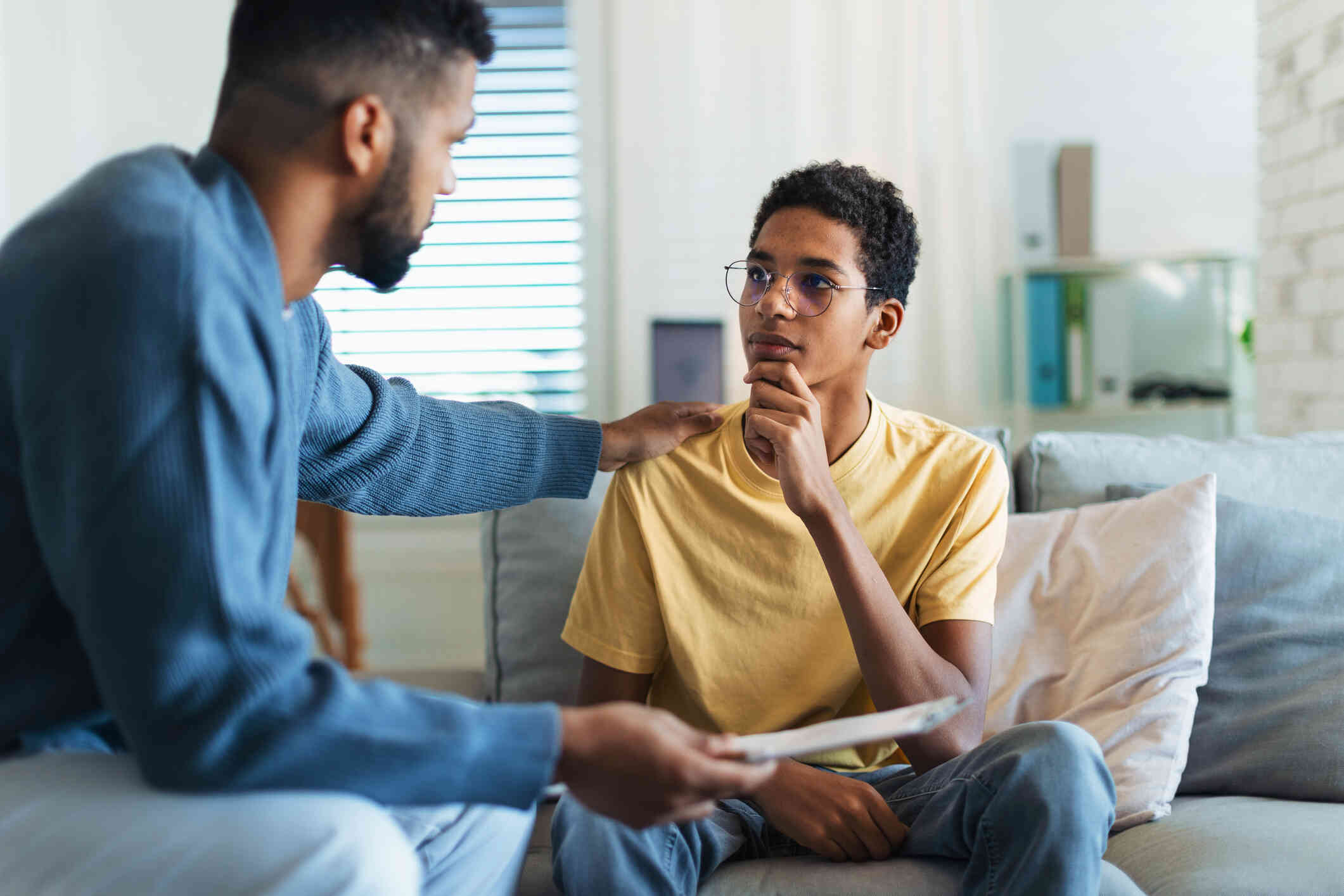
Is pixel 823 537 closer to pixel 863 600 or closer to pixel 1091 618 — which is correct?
pixel 863 600

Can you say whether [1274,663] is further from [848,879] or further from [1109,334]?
[1109,334]

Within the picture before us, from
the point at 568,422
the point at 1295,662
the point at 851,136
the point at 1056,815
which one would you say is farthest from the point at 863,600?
the point at 851,136

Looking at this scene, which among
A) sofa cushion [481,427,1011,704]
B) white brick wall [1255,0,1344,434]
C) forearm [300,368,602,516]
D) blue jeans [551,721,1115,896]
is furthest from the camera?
white brick wall [1255,0,1344,434]

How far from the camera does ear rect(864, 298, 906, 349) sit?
1527 millimetres

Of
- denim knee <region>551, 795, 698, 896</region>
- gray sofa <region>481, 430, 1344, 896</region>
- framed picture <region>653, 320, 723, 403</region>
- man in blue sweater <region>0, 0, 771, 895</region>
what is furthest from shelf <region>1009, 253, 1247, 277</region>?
man in blue sweater <region>0, 0, 771, 895</region>

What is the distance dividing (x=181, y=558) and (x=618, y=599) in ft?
2.55

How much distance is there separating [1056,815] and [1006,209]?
2469 millimetres

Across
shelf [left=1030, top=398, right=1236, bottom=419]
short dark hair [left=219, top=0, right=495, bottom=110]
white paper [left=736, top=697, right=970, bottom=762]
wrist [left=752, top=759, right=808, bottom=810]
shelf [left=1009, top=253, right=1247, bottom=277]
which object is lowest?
wrist [left=752, top=759, right=808, bottom=810]

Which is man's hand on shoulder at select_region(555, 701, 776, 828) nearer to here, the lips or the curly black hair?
the lips

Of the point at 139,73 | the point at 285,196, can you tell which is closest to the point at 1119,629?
the point at 285,196

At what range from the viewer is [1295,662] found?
1.49 m

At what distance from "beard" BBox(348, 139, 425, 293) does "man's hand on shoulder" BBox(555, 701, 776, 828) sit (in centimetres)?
43

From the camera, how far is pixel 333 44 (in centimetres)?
89

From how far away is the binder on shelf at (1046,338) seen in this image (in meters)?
3.08
